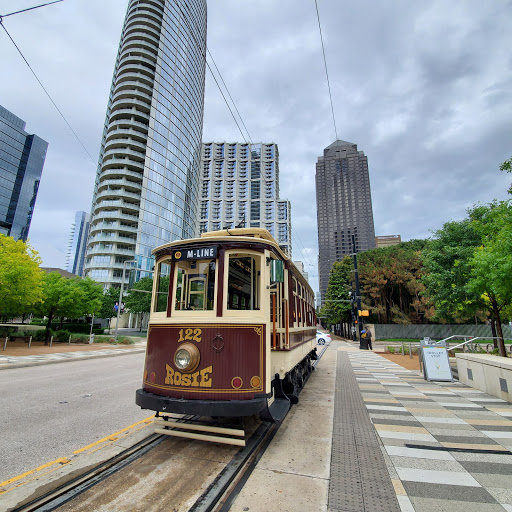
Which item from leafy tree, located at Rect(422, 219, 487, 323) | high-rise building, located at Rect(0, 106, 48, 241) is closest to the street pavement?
leafy tree, located at Rect(422, 219, 487, 323)

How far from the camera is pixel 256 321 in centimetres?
433

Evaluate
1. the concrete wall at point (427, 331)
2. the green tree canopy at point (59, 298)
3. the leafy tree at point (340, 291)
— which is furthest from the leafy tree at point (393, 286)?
the green tree canopy at point (59, 298)

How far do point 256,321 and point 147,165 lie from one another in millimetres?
65368

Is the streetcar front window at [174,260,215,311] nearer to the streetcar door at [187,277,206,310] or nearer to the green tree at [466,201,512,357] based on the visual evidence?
the streetcar door at [187,277,206,310]

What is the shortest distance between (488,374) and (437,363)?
1961mm

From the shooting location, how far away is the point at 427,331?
33.7 meters

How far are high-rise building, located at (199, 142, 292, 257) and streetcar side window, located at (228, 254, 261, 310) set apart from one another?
114 metres

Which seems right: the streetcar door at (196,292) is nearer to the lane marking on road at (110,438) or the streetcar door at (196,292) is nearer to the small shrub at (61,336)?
the lane marking on road at (110,438)

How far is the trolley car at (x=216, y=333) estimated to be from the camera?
13.3 feet

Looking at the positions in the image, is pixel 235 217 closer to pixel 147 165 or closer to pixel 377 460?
pixel 147 165

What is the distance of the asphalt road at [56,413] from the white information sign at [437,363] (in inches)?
355

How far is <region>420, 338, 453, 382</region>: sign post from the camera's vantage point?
9617mm

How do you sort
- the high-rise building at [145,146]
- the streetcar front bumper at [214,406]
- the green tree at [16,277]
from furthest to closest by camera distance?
the high-rise building at [145,146]
the green tree at [16,277]
the streetcar front bumper at [214,406]

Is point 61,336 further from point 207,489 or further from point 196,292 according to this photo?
point 207,489
